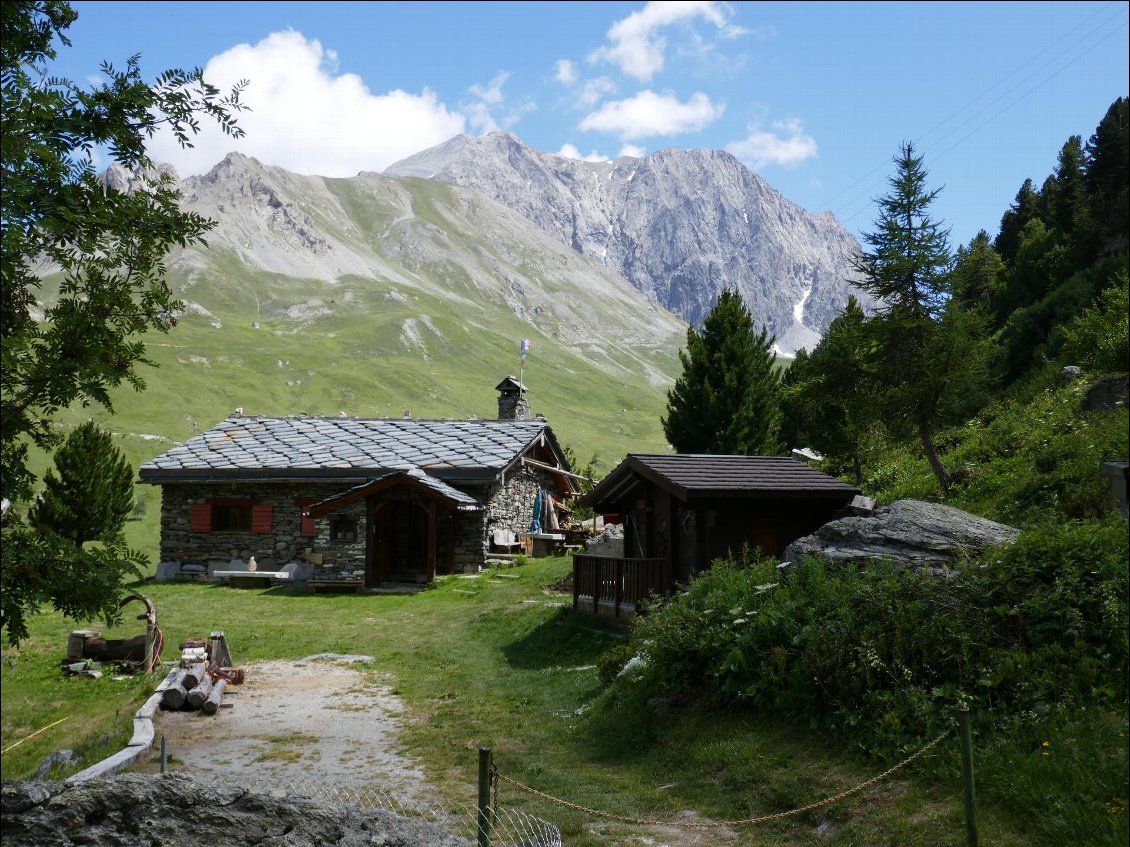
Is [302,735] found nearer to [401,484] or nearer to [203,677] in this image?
[203,677]

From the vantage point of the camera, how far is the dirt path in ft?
31.3

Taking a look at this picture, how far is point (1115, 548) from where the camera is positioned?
875 centimetres

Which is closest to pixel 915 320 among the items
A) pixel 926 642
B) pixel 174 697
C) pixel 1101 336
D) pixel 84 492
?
pixel 1101 336

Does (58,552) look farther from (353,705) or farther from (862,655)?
(353,705)

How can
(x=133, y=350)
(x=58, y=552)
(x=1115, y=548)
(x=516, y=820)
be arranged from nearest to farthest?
(x=58, y=552) → (x=133, y=350) → (x=516, y=820) → (x=1115, y=548)

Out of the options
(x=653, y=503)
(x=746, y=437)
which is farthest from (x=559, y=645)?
(x=746, y=437)

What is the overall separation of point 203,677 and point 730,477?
980 cm

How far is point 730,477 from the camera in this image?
56.4 ft

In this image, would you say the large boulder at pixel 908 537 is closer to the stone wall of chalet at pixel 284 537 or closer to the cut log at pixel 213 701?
the cut log at pixel 213 701

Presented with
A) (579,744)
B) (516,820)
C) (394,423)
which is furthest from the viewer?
(394,423)

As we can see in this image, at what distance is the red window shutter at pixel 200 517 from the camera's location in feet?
98.4

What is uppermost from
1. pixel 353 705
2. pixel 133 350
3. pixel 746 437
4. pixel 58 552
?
pixel 746 437

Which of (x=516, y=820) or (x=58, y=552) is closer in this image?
(x=58, y=552)

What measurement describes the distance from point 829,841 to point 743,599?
416 cm
